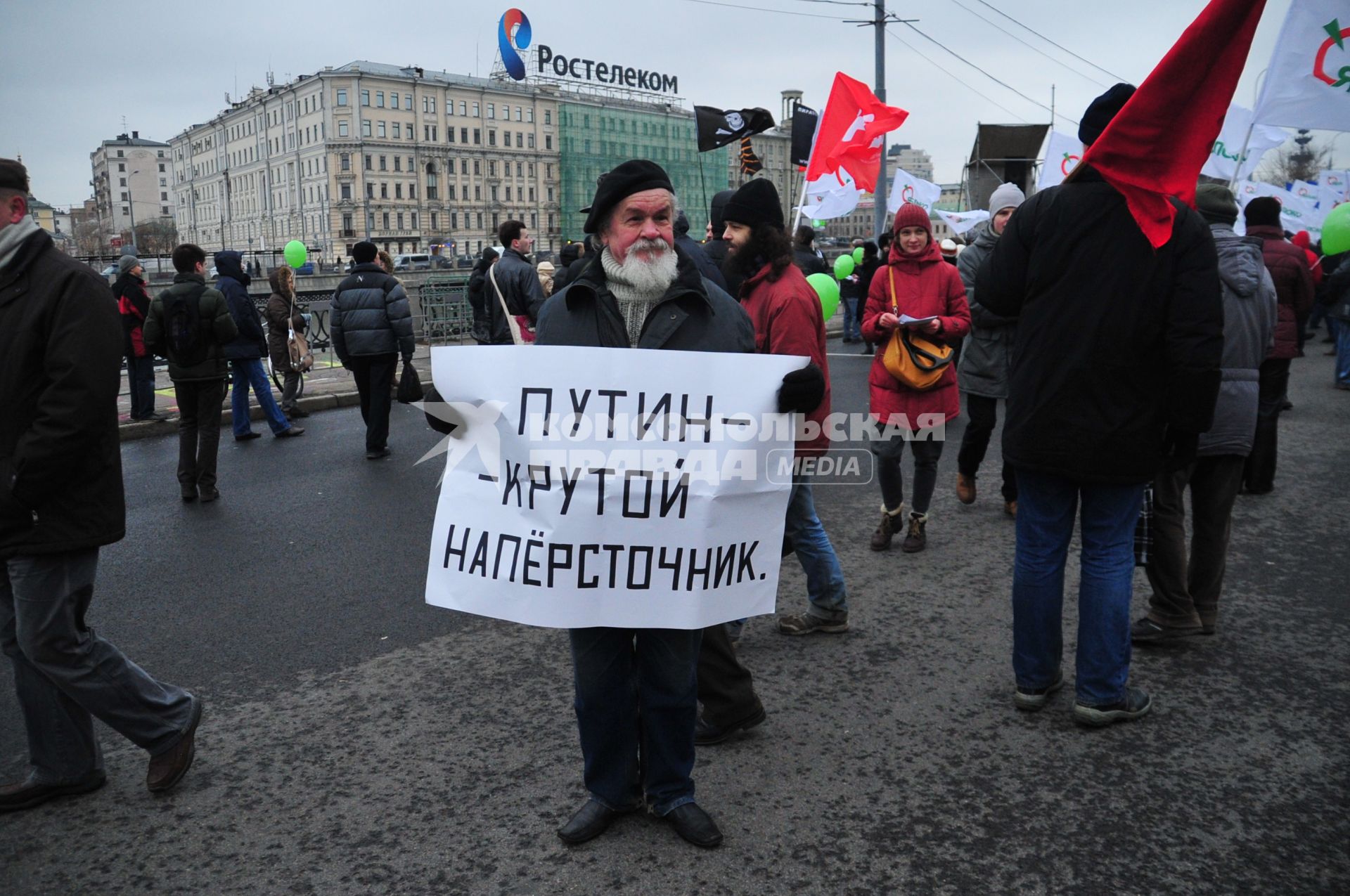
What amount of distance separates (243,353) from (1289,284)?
9307 millimetres

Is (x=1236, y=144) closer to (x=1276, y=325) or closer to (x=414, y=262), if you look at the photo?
(x=1276, y=325)

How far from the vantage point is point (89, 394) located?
3107 mm

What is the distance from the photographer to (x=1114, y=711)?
144 inches

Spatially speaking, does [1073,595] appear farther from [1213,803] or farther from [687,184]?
[687,184]

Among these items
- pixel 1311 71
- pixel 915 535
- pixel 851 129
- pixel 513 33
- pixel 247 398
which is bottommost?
pixel 915 535

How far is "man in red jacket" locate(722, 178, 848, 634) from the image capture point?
4270mm

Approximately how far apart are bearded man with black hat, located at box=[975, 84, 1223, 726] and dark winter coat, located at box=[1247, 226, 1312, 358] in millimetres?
→ 5385

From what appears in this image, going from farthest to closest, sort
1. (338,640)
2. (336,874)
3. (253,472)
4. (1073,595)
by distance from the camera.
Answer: (253,472), (1073,595), (338,640), (336,874)

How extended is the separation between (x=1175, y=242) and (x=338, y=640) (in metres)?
3.90

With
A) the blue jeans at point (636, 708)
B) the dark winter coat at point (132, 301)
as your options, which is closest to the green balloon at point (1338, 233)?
the blue jeans at point (636, 708)

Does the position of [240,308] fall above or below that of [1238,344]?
above

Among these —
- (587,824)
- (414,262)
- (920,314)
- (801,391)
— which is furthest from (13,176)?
(414,262)

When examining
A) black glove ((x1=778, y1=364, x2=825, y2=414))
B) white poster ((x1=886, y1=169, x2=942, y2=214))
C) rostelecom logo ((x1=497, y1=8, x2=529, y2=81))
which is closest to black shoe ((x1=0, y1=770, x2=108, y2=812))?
black glove ((x1=778, y1=364, x2=825, y2=414))

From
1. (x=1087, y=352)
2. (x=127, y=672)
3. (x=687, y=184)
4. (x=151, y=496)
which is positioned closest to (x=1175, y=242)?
(x=1087, y=352)
